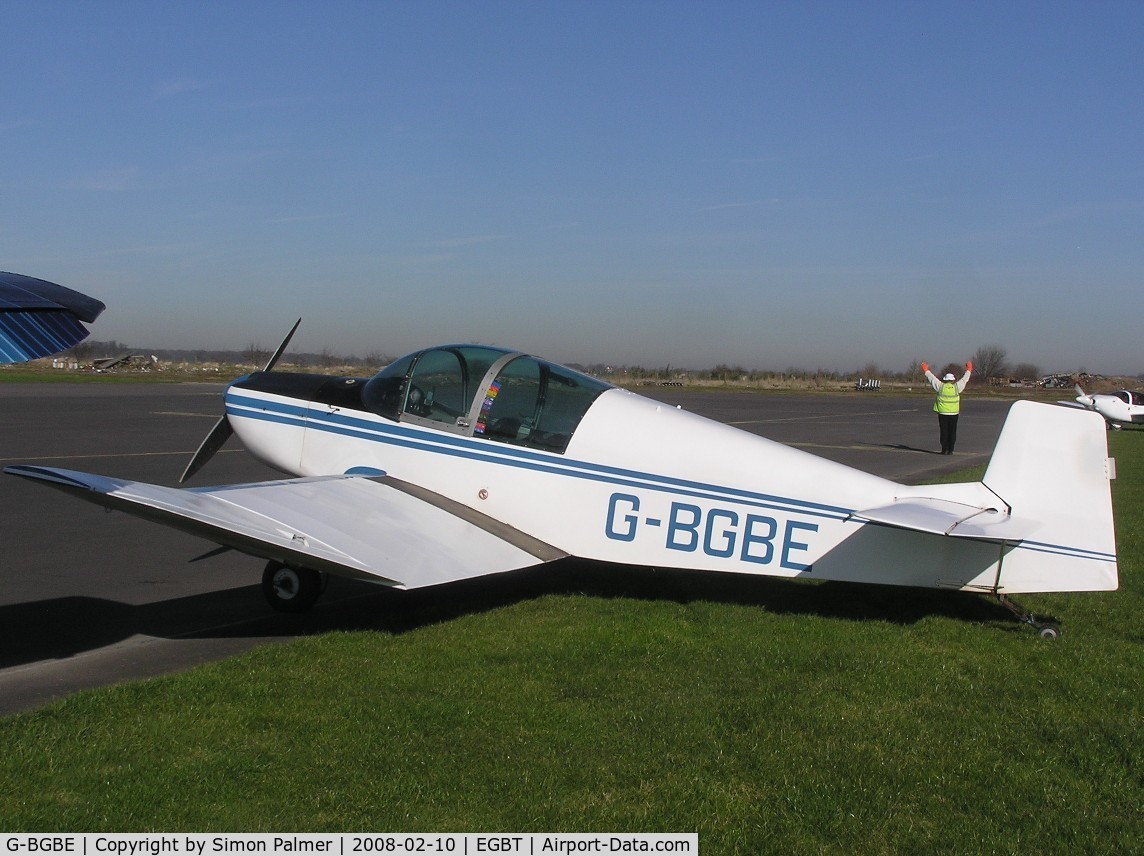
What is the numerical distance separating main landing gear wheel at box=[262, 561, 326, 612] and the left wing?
0.58 m

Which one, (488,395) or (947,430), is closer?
(488,395)

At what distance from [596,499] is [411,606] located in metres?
1.62

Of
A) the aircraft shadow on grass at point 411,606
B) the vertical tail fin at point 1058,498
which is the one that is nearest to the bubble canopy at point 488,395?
the aircraft shadow on grass at point 411,606

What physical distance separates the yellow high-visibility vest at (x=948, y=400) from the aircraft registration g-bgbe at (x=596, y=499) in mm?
14363

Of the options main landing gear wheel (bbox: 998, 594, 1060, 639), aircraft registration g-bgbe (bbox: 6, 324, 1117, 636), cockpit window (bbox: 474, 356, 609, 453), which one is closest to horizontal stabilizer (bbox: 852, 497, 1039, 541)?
aircraft registration g-bgbe (bbox: 6, 324, 1117, 636)

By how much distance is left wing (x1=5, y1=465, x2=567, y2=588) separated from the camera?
16.9 ft

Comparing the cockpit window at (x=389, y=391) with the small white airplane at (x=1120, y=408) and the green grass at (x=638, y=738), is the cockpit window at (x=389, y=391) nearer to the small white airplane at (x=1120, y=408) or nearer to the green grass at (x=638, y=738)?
the green grass at (x=638, y=738)

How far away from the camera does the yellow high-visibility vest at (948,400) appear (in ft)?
65.8

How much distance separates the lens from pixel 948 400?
20.3m

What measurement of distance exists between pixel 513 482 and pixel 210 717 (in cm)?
278

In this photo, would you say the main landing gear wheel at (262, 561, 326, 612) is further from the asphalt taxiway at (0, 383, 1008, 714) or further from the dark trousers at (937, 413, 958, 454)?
the dark trousers at (937, 413, 958, 454)

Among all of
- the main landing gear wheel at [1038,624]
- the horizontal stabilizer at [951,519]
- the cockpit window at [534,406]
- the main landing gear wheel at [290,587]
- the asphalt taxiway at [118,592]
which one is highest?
the cockpit window at [534,406]

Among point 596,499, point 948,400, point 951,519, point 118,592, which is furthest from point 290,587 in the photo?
point 948,400

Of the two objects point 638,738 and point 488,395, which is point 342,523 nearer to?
point 488,395
